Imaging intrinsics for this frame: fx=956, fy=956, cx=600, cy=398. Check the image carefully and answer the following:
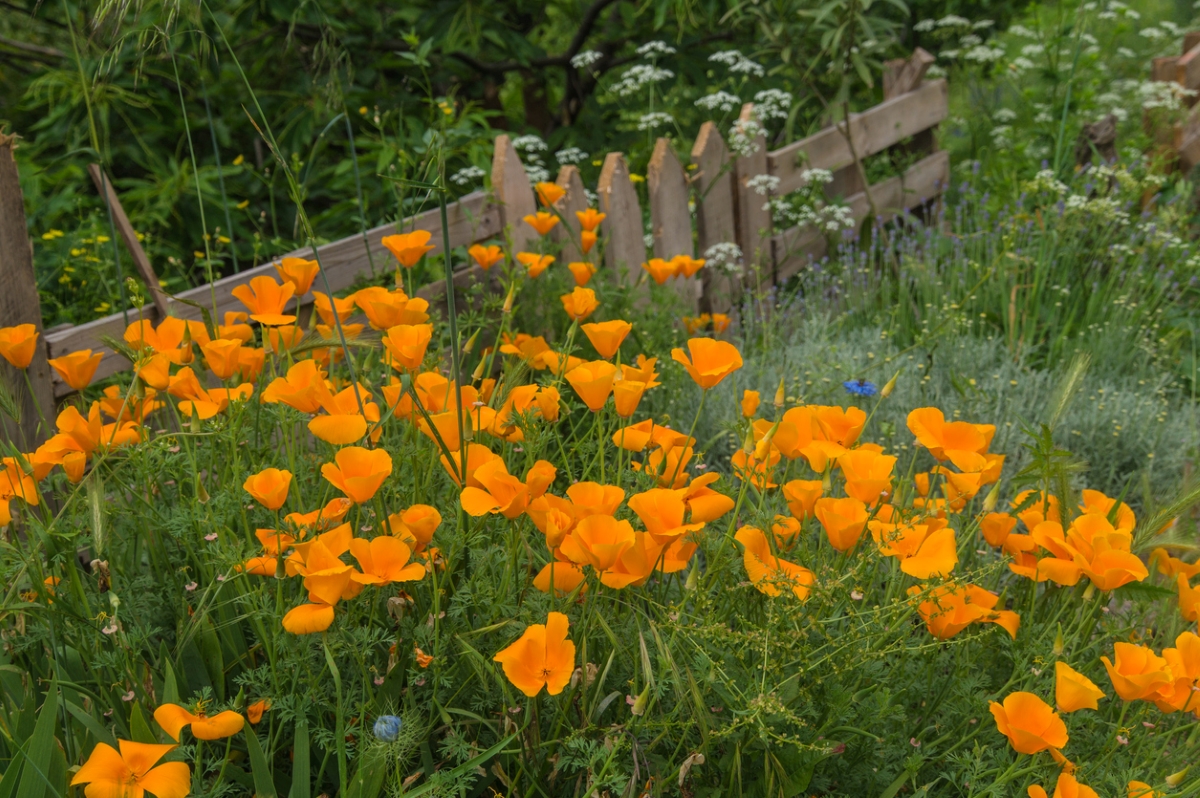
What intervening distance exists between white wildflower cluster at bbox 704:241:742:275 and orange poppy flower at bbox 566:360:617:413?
100 inches

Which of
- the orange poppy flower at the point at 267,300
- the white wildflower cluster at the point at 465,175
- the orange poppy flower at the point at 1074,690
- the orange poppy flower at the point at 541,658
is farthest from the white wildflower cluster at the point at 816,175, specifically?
the orange poppy flower at the point at 541,658

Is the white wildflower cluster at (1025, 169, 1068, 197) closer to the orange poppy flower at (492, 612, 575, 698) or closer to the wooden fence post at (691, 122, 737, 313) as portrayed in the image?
the wooden fence post at (691, 122, 737, 313)

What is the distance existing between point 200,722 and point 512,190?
2540 mm

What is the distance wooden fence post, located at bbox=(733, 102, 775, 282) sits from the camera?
4161 millimetres

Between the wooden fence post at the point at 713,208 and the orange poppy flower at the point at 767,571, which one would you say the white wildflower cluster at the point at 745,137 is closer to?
the wooden fence post at the point at 713,208

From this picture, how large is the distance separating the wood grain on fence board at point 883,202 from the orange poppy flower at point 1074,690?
11.3 ft

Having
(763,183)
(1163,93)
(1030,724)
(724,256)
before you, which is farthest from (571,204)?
(1163,93)

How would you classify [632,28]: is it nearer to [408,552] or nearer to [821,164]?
[821,164]

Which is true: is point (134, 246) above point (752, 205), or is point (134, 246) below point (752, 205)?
above

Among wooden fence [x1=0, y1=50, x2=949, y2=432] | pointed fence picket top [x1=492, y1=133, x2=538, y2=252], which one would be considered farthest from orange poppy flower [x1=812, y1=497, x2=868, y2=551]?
pointed fence picket top [x1=492, y1=133, x2=538, y2=252]

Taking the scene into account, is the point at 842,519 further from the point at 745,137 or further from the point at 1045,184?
the point at 1045,184

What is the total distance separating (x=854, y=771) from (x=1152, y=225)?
3.58 meters

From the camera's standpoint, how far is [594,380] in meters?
1.27

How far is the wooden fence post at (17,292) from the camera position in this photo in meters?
2.15
